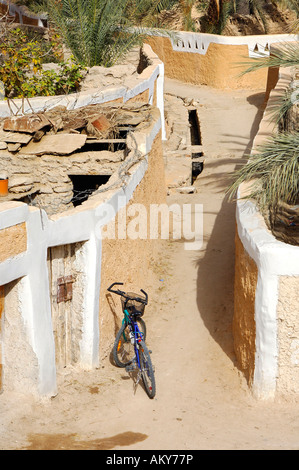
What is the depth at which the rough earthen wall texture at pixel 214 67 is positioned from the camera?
69.3 ft

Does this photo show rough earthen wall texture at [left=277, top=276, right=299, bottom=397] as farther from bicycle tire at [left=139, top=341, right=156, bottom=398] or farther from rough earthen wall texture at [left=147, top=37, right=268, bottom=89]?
rough earthen wall texture at [left=147, top=37, right=268, bottom=89]

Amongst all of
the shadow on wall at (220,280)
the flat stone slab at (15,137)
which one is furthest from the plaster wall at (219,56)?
the flat stone slab at (15,137)

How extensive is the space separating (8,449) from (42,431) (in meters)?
0.48

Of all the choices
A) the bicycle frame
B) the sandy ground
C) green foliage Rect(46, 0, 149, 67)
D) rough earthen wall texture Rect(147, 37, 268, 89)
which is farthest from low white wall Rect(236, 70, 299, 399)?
rough earthen wall texture Rect(147, 37, 268, 89)

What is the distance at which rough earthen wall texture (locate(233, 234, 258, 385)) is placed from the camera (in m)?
7.19

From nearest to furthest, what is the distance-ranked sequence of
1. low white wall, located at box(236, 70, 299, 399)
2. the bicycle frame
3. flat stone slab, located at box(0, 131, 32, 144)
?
1. low white wall, located at box(236, 70, 299, 399)
2. the bicycle frame
3. flat stone slab, located at box(0, 131, 32, 144)

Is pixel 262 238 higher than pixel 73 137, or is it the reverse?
pixel 73 137

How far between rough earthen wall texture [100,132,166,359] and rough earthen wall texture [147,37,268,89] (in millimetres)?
11065

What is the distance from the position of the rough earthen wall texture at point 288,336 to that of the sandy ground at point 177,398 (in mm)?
215

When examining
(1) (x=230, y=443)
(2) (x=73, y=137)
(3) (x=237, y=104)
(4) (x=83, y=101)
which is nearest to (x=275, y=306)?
(1) (x=230, y=443)

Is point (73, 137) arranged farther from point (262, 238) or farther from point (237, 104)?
point (237, 104)

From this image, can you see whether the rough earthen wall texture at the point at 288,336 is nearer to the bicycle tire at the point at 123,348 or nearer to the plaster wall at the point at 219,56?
the bicycle tire at the point at 123,348

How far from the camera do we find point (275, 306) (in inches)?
269

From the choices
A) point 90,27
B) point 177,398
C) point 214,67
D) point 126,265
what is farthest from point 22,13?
point 177,398
